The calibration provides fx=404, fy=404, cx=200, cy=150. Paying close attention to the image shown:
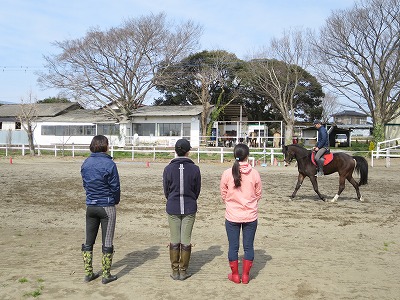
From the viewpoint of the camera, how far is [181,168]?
4680 millimetres

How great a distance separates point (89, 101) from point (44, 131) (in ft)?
22.7

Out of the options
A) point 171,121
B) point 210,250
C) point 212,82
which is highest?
point 212,82

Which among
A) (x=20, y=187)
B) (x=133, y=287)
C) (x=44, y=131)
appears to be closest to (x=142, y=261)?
(x=133, y=287)

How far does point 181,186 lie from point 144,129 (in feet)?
124

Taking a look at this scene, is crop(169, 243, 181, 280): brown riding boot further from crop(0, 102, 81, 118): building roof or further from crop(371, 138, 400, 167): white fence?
crop(0, 102, 81, 118): building roof

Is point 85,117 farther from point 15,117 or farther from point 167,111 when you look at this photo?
point 167,111

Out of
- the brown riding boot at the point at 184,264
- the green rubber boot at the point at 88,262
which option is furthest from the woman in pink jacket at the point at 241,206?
the green rubber boot at the point at 88,262

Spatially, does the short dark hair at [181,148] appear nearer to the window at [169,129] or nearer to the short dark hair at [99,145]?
the short dark hair at [99,145]

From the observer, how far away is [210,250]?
5.97 m

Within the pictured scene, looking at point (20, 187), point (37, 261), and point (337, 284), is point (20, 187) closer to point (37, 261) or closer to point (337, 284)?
point (37, 261)

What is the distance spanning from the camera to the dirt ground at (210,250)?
4316mm

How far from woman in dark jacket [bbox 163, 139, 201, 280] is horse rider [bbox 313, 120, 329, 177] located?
674cm

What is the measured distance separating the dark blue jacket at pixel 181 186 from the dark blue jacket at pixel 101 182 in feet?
2.00

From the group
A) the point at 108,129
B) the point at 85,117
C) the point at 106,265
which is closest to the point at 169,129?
the point at 108,129
